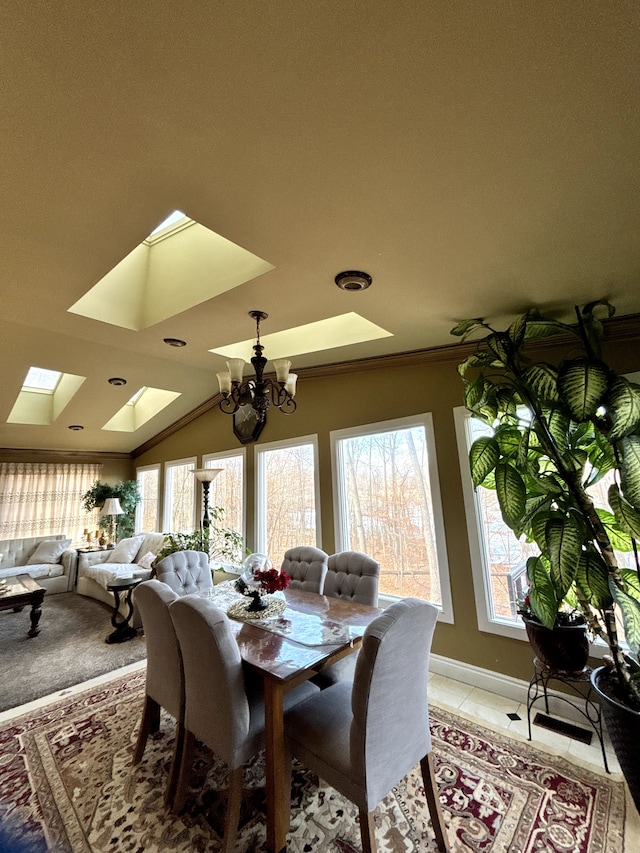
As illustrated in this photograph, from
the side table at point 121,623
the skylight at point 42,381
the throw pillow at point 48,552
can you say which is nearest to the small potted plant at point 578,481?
the side table at point 121,623

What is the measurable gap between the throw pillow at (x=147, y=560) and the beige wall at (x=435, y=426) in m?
1.71

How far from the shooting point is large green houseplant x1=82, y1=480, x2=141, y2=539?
672 centimetres

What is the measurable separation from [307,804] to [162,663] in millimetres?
1006

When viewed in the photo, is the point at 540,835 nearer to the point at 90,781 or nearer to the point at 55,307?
the point at 90,781

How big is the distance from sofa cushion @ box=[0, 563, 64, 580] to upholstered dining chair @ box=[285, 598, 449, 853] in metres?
5.95

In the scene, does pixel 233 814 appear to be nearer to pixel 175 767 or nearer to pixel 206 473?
pixel 175 767

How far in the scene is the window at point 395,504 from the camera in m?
3.10

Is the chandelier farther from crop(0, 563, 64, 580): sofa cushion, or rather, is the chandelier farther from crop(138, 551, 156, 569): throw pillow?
crop(0, 563, 64, 580): sofa cushion

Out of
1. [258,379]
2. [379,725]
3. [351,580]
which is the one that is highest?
[258,379]

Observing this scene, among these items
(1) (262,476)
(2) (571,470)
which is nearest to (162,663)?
(2) (571,470)

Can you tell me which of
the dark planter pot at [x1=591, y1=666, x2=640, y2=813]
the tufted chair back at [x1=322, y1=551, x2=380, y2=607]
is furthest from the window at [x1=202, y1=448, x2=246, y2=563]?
the dark planter pot at [x1=591, y1=666, x2=640, y2=813]

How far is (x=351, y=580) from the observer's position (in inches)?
103

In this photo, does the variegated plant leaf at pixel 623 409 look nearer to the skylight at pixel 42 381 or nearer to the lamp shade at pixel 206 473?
the lamp shade at pixel 206 473

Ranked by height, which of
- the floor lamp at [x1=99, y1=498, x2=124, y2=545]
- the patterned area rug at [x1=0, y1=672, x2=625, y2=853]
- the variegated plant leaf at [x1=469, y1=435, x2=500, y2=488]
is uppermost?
the variegated plant leaf at [x1=469, y1=435, x2=500, y2=488]
